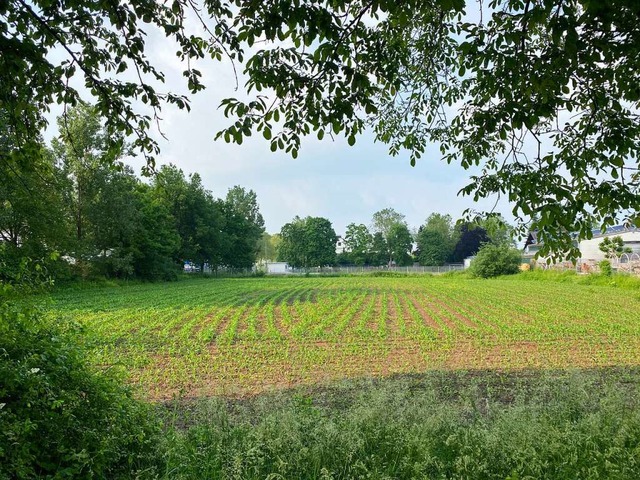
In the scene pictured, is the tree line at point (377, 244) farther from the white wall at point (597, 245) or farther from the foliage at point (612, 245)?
the foliage at point (612, 245)

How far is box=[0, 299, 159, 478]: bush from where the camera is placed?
2.76m

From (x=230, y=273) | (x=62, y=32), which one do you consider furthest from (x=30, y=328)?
(x=230, y=273)

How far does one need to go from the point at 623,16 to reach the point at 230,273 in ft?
209

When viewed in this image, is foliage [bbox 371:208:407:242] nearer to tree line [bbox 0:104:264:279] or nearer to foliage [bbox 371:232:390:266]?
foliage [bbox 371:232:390:266]

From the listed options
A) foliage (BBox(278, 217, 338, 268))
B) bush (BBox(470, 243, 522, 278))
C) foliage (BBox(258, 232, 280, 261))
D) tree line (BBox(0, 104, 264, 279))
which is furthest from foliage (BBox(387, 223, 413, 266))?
tree line (BBox(0, 104, 264, 279))

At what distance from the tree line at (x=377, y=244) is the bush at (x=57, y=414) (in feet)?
262

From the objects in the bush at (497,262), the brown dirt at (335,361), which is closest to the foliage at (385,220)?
the bush at (497,262)

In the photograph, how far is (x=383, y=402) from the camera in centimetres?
506

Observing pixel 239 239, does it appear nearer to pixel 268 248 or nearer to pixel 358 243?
pixel 358 243

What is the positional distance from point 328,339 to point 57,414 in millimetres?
9576

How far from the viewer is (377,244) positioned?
293ft

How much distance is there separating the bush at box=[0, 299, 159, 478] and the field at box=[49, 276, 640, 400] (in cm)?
45

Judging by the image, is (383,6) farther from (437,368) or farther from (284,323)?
(284,323)

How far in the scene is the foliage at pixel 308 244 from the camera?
84000mm
